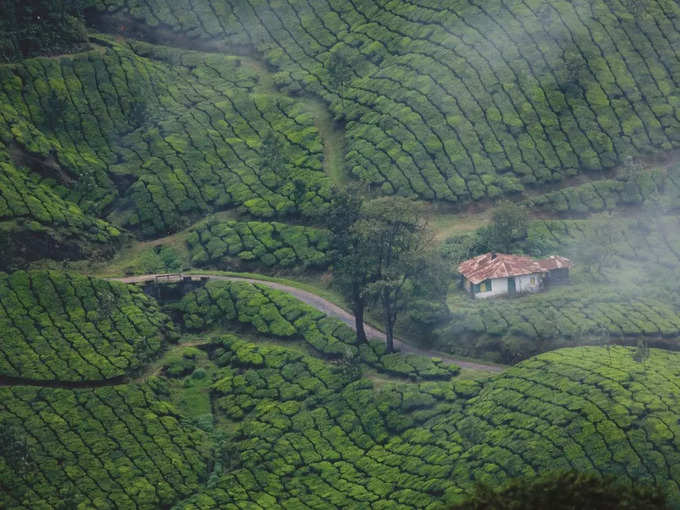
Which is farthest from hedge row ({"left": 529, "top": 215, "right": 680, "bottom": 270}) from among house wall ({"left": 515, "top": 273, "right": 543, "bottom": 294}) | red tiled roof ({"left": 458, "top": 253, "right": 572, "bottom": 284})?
house wall ({"left": 515, "top": 273, "right": 543, "bottom": 294})

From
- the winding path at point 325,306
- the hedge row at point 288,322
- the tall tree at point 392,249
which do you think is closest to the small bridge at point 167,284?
the winding path at point 325,306

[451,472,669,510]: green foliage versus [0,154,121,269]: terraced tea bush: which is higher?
[0,154,121,269]: terraced tea bush

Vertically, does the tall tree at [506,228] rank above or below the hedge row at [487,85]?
below

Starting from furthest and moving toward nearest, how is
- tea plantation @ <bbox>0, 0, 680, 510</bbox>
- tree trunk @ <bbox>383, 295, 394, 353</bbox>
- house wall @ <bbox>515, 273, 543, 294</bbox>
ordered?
house wall @ <bbox>515, 273, 543, 294</bbox> < tree trunk @ <bbox>383, 295, 394, 353</bbox> < tea plantation @ <bbox>0, 0, 680, 510</bbox>

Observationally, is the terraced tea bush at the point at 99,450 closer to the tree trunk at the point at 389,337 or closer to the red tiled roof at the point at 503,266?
the tree trunk at the point at 389,337

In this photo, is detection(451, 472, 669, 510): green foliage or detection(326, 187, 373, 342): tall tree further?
detection(326, 187, 373, 342): tall tree

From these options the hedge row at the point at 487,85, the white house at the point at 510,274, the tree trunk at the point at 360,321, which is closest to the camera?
the tree trunk at the point at 360,321

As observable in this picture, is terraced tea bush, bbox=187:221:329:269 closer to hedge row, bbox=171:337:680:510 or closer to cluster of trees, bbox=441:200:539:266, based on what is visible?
cluster of trees, bbox=441:200:539:266
